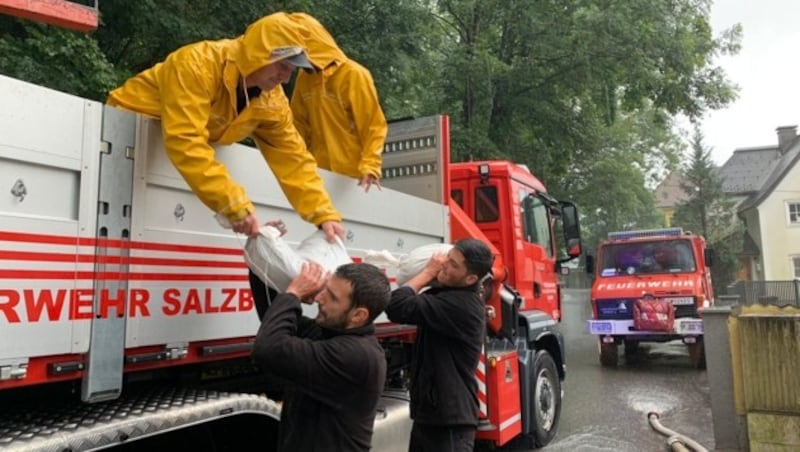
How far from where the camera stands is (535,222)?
6.67m

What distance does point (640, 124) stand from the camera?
2792 centimetres

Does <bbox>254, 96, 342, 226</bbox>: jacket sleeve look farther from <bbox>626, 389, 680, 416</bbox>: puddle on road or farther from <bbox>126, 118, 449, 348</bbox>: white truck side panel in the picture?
<bbox>626, 389, 680, 416</bbox>: puddle on road

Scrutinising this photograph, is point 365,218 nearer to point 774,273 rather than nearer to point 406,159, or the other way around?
point 406,159

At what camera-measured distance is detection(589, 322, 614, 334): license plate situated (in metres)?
11.6

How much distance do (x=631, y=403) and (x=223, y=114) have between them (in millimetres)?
7520

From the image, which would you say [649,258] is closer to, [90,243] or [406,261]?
[406,261]

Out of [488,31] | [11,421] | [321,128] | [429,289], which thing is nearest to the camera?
[11,421]

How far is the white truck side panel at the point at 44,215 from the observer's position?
6.35 feet

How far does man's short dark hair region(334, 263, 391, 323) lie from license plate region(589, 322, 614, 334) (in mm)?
10064

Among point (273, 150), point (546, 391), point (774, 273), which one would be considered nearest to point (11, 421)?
point (273, 150)

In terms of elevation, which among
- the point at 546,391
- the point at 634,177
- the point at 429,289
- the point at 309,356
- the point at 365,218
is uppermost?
the point at 634,177

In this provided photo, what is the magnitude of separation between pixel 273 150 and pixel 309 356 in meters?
1.18

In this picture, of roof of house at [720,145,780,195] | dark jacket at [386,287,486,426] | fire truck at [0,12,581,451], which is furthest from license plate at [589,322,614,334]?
roof of house at [720,145,780,195]

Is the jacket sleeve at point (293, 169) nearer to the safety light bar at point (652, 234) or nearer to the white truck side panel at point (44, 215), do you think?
the white truck side panel at point (44, 215)
